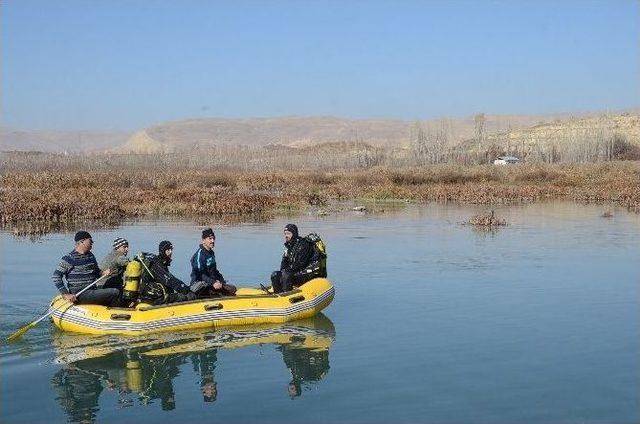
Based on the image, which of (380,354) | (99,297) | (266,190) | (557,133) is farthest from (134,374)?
(557,133)

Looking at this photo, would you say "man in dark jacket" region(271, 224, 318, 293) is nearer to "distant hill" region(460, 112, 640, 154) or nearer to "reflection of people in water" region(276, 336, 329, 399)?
"reflection of people in water" region(276, 336, 329, 399)

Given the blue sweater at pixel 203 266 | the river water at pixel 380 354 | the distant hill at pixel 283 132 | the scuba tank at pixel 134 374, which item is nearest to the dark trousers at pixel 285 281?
the river water at pixel 380 354

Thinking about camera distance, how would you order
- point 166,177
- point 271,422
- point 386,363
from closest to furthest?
1. point 271,422
2. point 386,363
3. point 166,177

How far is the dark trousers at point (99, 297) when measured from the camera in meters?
12.9

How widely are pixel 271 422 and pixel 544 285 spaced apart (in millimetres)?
9554

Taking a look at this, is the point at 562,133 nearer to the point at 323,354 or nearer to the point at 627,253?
the point at 627,253

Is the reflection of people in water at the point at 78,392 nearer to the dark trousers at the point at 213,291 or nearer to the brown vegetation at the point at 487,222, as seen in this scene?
the dark trousers at the point at 213,291

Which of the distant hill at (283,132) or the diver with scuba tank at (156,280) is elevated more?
the distant hill at (283,132)

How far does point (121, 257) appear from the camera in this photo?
42.7ft

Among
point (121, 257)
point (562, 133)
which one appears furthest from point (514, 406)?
point (562, 133)

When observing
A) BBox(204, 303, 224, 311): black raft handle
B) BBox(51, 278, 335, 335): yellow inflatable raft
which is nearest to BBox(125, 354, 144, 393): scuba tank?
BBox(51, 278, 335, 335): yellow inflatable raft

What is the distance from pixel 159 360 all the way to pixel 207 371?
0.93 meters

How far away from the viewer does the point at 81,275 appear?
506 inches

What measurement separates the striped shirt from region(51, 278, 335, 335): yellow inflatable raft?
292 mm
